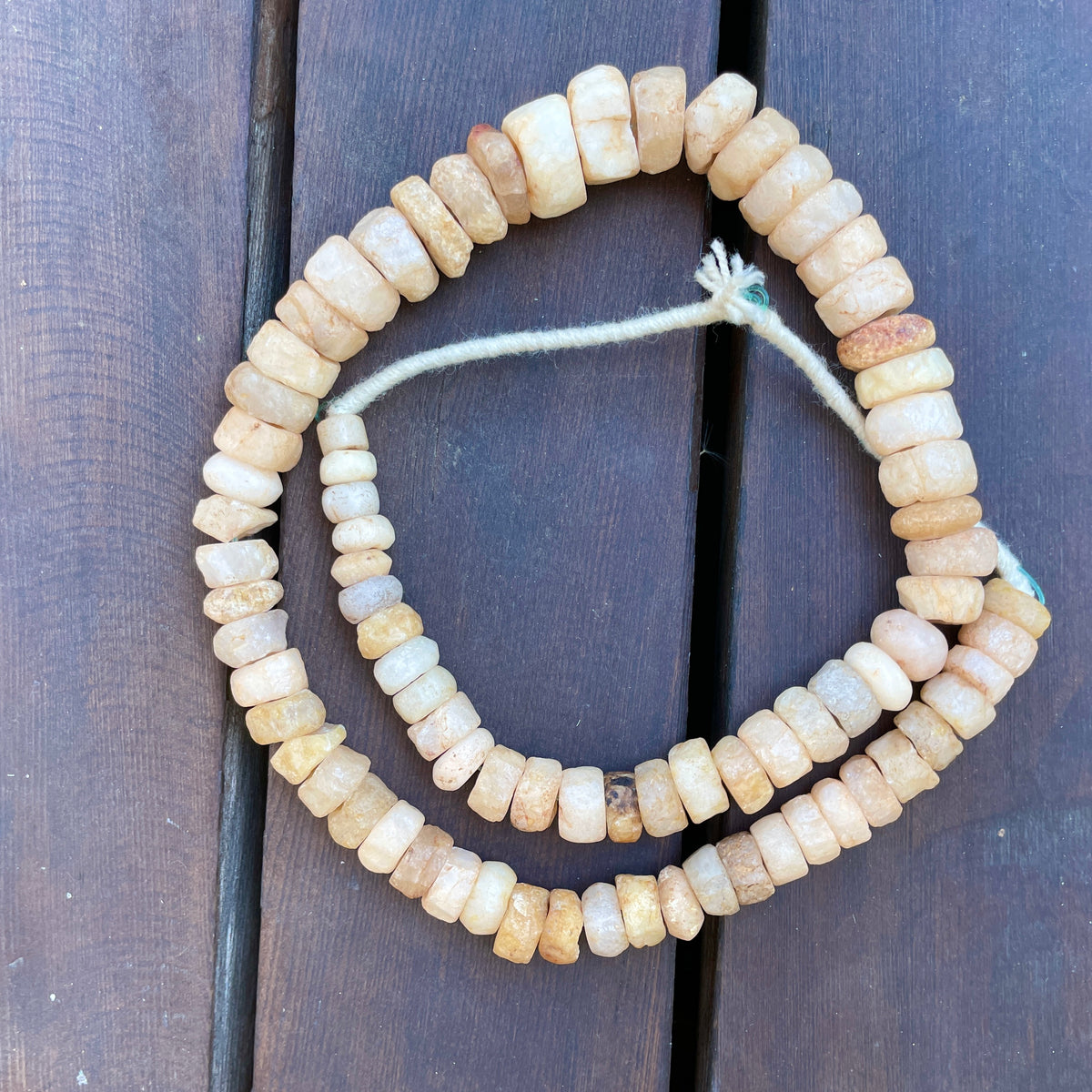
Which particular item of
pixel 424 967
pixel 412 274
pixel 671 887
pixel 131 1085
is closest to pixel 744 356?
pixel 412 274

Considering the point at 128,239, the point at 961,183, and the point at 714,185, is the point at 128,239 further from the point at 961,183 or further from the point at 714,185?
the point at 961,183

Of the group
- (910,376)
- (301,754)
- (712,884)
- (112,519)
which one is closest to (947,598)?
(910,376)

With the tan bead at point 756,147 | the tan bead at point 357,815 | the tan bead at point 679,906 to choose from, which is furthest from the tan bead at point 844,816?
the tan bead at point 756,147

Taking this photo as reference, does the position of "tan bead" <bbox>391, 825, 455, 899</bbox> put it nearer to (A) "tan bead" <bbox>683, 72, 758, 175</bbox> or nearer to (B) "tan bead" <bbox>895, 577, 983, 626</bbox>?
(B) "tan bead" <bbox>895, 577, 983, 626</bbox>

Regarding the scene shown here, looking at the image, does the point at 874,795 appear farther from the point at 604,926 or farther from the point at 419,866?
the point at 419,866

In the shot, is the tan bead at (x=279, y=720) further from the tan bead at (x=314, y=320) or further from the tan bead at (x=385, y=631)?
the tan bead at (x=314, y=320)

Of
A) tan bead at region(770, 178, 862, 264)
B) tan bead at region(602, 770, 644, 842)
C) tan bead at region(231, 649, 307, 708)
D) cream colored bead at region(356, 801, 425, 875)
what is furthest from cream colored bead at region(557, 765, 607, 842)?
tan bead at region(770, 178, 862, 264)
